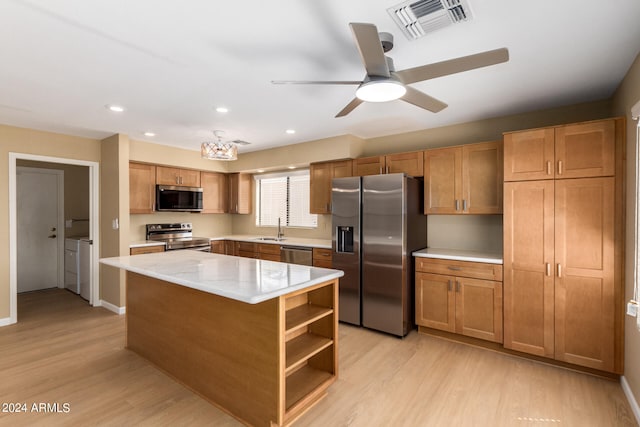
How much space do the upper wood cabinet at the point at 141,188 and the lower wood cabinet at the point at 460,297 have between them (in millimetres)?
3997

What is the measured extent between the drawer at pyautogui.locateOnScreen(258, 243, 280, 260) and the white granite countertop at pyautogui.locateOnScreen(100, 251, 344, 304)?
175cm

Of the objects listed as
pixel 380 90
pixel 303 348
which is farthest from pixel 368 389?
pixel 380 90

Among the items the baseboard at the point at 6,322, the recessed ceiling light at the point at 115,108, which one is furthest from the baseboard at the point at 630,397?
the baseboard at the point at 6,322

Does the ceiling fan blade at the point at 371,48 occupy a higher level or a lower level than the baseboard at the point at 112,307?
higher

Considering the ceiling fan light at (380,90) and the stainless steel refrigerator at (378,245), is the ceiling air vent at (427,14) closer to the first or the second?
the ceiling fan light at (380,90)

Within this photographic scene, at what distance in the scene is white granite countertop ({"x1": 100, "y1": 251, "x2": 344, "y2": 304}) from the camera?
1.79 m

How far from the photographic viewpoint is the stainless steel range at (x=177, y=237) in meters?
4.82

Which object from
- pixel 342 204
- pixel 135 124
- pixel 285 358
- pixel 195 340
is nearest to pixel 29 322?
pixel 135 124

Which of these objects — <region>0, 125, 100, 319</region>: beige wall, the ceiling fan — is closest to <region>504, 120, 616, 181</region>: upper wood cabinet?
the ceiling fan

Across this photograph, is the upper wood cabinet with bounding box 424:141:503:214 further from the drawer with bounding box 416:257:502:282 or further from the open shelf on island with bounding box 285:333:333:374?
the open shelf on island with bounding box 285:333:333:374

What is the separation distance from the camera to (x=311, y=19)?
67.4 inches

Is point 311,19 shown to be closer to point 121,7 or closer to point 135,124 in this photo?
point 121,7

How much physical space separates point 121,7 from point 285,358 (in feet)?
7.15

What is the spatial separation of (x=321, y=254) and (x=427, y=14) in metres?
3.08
